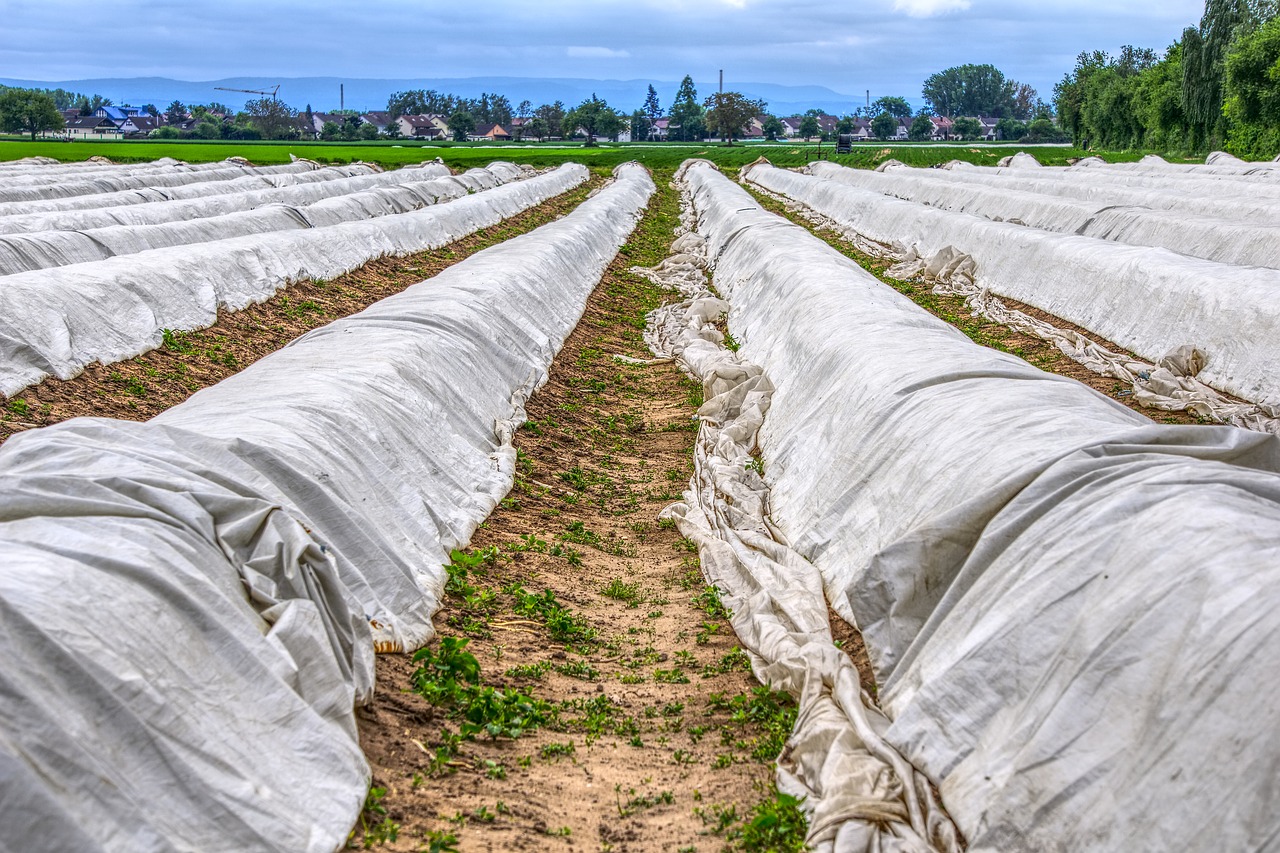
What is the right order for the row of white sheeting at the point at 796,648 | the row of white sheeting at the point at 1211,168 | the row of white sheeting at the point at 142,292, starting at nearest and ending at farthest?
the row of white sheeting at the point at 796,648 < the row of white sheeting at the point at 142,292 < the row of white sheeting at the point at 1211,168

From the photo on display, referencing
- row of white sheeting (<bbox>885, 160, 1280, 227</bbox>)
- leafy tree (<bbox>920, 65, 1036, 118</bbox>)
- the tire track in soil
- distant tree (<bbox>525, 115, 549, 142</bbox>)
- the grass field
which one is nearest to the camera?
the tire track in soil

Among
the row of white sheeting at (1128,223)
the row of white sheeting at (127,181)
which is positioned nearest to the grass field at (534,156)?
the row of white sheeting at (127,181)

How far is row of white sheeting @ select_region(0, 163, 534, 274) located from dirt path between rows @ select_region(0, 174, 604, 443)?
1632 millimetres

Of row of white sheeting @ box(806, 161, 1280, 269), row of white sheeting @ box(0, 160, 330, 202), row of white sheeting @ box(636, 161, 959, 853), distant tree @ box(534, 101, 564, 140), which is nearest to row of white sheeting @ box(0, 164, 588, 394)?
row of white sheeting @ box(636, 161, 959, 853)

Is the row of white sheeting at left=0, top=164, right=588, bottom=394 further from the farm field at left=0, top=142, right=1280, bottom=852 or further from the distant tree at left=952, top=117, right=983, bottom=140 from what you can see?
the distant tree at left=952, top=117, right=983, bottom=140

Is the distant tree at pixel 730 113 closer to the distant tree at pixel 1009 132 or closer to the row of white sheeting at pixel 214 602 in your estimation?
the distant tree at pixel 1009 132

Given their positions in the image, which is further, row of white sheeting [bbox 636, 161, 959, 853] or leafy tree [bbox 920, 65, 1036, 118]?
leafy tree [bbox 920, 65, 1036, 118]

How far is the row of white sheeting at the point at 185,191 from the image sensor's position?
897 inches

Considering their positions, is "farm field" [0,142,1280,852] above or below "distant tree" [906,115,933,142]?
below

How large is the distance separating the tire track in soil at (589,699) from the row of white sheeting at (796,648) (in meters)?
0.18

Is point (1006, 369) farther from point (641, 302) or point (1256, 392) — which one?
point (641, 302)

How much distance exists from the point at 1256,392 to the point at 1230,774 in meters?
8.55

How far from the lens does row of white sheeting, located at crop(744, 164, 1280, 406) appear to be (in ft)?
36.5

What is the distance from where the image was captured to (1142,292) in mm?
13469
